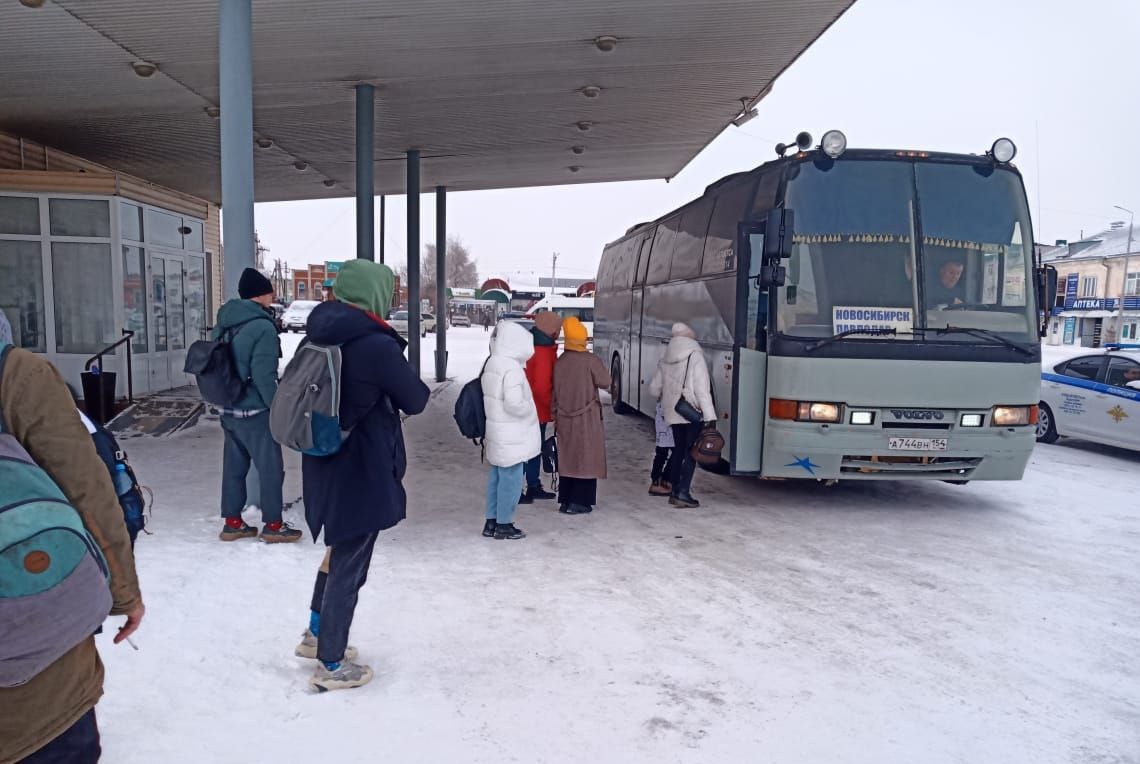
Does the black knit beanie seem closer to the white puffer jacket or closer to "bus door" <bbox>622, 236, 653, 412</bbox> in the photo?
the white puffer jacket

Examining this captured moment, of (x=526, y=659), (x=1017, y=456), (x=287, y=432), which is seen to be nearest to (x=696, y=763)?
(x=526, y=659)

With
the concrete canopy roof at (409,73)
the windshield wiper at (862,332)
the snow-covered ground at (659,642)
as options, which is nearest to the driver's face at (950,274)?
the windshield wiper at (862,332)

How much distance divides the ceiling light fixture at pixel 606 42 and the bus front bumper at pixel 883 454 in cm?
463

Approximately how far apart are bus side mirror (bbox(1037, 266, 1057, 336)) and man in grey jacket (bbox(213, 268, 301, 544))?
21.3 ft

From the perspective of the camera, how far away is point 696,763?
3.18 m

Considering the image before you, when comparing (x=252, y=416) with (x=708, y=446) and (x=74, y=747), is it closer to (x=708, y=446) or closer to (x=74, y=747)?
(x=708, y=446)

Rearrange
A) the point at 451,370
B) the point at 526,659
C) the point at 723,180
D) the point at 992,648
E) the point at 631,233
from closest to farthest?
the point at 526,659 < the point at 992,648 < the point at 723,180 < the point at 631,233 < the point at 451,370

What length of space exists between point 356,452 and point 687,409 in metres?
4.26

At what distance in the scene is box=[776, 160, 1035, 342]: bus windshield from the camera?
6879 millimetres

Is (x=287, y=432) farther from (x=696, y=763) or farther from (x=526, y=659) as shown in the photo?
(x=696, y=763)

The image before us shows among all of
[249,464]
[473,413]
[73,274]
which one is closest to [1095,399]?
[473,413]

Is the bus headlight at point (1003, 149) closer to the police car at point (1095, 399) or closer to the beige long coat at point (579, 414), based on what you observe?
the beige long coat at point (579, 414)

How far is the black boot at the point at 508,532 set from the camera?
6.20 metres

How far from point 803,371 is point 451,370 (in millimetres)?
16258
